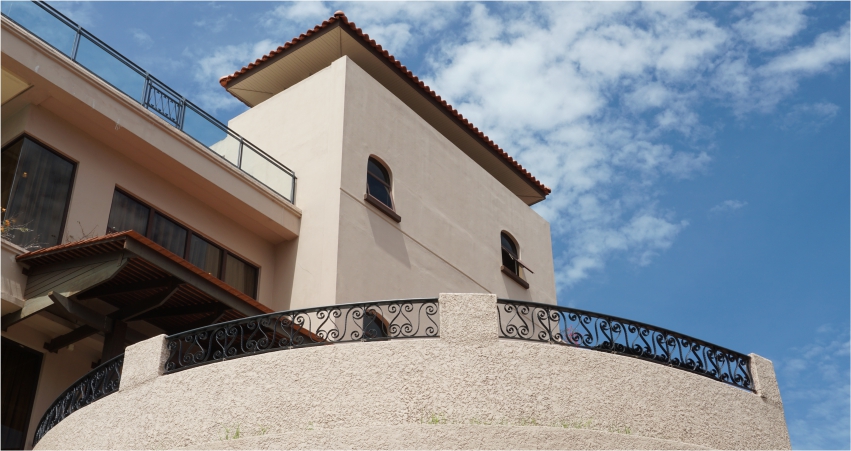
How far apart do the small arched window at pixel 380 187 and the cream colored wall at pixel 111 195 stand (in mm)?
2354

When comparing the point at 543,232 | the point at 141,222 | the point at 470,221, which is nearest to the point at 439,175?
the point at 470,221

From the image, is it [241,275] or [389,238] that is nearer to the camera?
[241,275]

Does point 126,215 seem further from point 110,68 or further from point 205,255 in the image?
point 110,68

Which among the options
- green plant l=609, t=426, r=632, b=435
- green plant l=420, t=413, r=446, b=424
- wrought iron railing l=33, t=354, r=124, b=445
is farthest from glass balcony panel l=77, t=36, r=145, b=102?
green plant l=609, t=426, r=632, b=435

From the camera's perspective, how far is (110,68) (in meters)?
14.8

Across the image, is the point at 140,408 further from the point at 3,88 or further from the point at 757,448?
the point at 757,448

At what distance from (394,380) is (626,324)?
316 centimetres

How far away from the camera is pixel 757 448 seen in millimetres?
10766

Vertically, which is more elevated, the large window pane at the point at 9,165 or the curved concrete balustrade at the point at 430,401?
the large window pane at the point at 9,165

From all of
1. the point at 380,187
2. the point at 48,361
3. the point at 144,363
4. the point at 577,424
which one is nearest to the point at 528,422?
Answer: the point at 577,424

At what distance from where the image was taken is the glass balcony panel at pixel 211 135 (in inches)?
635

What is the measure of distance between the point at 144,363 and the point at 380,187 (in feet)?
26.9

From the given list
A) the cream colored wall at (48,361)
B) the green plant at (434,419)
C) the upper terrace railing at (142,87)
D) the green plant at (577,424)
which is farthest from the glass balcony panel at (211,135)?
the green plant at (577,424)

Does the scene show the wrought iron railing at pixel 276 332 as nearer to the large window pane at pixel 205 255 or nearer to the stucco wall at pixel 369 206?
the stucco wall at pixel 369 206
